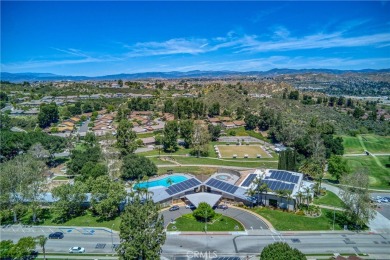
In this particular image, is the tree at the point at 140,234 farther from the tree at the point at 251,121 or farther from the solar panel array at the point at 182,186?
the tree at the point at 251,121

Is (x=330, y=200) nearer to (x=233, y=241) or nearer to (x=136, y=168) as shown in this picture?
(x=233, y=241)

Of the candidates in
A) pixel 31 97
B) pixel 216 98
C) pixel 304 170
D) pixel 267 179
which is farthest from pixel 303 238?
pixel 31 97

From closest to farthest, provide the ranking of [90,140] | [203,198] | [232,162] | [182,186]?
[203,198], [182,186], [232,162], [90,140]

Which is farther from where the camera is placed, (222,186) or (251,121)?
(251,121)

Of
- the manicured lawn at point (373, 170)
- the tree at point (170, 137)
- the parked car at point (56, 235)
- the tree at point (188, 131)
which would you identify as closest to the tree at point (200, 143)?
the tree at point (188, 131)

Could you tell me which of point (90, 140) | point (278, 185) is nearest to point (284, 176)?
point (278, 185)
